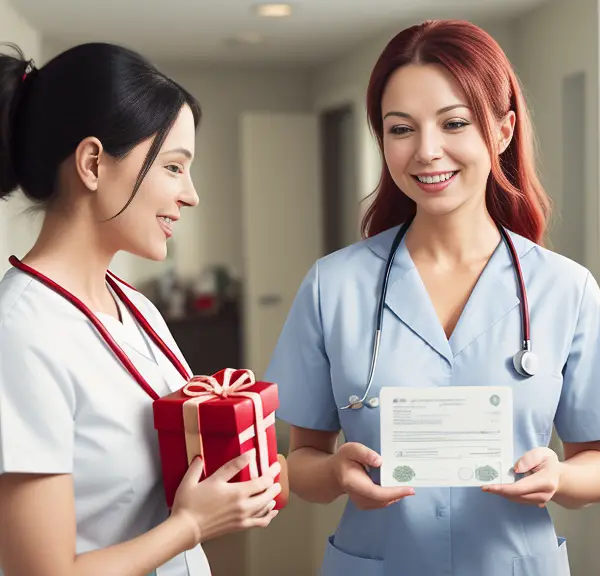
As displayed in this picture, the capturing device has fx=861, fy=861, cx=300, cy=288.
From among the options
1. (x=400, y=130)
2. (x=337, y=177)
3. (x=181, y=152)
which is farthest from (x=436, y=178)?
(x=337, y=177)

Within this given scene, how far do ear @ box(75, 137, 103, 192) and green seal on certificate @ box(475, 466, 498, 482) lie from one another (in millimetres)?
722

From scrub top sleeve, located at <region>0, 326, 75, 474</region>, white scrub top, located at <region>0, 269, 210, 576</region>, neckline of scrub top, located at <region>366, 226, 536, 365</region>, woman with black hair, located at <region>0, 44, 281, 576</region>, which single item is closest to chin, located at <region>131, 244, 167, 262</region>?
woman with black hair, located at <region>0, 44, 281, 576</region>

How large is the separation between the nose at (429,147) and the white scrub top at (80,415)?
0.56 metres

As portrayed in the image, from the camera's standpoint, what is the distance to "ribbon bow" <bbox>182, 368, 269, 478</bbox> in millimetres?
1159

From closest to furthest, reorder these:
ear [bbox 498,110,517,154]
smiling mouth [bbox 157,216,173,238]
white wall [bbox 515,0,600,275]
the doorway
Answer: smiling mouth [bbox 157,216,173,238] < ear [bbox 498,110,517,154] < white wall [bbox 515,0,600,275] < the doorway

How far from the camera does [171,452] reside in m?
1.19

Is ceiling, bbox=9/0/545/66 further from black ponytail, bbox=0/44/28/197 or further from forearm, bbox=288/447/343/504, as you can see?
black ponytail, bbox=0/44/28/197

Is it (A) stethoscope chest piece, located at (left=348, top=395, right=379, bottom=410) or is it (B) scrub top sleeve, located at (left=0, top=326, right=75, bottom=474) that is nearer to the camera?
(B) scrub top sleeve, located at (left=0, top=326, right=75, bottom=474)

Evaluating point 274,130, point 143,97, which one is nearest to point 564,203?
point 274,130


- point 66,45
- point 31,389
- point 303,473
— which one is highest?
point 66,45

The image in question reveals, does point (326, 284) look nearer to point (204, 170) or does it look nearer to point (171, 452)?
point (171, 452)

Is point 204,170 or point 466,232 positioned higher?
point 204,170

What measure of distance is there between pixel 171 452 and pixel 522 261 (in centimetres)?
75

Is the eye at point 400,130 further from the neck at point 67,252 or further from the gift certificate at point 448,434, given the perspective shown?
the neck at point 67,252
